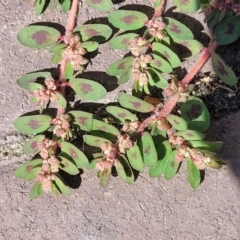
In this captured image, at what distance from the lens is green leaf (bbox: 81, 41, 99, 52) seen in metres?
1.72

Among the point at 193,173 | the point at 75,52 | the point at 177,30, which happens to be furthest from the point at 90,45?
the point at 193,173

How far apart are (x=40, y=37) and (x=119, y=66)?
9.9 inches

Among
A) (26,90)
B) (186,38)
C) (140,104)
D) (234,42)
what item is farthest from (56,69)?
(234,42)

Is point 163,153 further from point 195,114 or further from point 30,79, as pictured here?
point 30,79

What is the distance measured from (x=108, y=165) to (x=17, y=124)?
30 cm

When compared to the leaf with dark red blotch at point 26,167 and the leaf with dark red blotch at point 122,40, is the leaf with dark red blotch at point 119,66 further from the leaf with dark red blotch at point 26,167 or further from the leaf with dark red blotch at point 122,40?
the leaf with dark red blotch at point 26,167

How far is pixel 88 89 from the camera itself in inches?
68.4

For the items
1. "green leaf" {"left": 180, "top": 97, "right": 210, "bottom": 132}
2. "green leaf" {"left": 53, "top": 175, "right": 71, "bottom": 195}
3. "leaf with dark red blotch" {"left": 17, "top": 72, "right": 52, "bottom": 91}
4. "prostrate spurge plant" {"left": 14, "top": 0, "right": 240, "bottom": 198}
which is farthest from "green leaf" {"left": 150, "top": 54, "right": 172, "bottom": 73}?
"green leaf" {"left": 53, "top": 175, "right": 71, "bottom": 195}

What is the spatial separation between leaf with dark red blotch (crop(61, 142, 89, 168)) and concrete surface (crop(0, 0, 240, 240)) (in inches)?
3.5

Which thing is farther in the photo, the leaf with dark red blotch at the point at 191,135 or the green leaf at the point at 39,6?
the green leaf at the point at 39,6

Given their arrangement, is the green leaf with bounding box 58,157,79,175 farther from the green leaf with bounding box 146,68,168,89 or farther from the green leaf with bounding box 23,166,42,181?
the green leaf with bounding box 146,68,168,89

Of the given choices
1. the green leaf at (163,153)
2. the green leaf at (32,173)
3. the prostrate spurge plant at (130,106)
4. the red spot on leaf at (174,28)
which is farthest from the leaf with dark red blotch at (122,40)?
the green leaf at (32,173)

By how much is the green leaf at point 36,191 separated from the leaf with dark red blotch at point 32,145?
10cm

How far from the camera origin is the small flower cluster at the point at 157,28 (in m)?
1.71
